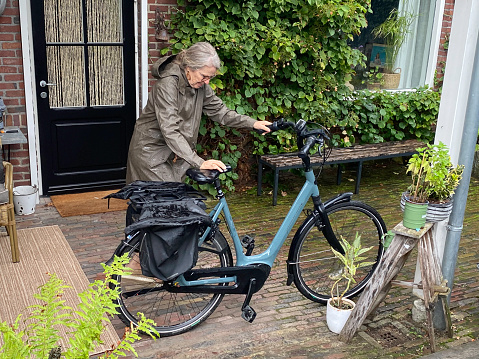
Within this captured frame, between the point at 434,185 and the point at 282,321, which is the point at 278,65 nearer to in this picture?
the point at 434,185

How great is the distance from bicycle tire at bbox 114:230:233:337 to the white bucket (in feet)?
7.27

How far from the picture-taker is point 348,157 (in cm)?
668

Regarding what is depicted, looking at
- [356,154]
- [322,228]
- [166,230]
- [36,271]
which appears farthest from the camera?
[356,154]

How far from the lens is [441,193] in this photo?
3.64m

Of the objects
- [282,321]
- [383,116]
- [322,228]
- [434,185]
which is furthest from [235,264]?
[383,116]

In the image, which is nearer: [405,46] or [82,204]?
[82,204]

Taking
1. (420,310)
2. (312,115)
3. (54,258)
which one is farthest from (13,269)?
(312,115)

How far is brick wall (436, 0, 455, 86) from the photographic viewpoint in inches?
313

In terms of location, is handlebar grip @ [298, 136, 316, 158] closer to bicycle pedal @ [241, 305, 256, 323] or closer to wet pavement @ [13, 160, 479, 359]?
bicycle pedal @ [241, 305, 256, 323]

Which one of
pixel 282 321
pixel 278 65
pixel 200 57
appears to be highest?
pixel 200 57

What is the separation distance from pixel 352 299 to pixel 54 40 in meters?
3.89

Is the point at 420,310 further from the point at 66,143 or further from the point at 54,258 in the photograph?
the point at 66,143

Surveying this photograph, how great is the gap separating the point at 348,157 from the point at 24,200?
3.55 m

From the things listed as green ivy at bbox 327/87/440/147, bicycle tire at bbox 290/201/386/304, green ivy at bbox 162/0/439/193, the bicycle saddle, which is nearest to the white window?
green ivy at bbox 327/87/440/147
